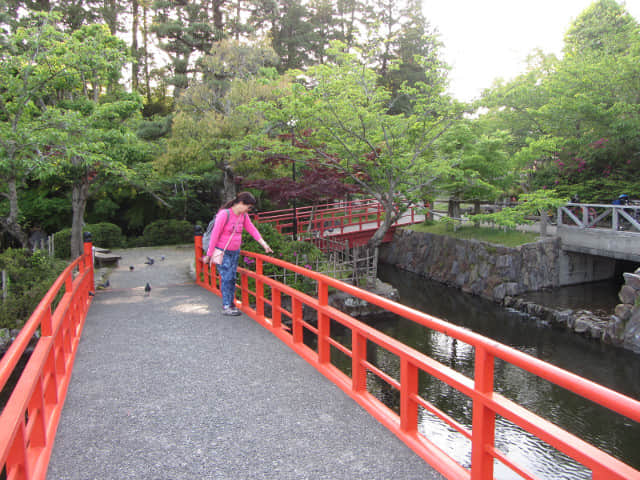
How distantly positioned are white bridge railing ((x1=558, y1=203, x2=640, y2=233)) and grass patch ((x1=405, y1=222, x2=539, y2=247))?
1.33m

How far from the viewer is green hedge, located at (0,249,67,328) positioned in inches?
388

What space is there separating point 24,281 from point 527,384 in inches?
441

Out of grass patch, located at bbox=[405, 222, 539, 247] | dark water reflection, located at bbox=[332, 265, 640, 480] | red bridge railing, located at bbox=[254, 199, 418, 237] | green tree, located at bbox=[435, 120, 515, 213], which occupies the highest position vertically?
green tree, located at bbox=[435, 120, 515, 213]

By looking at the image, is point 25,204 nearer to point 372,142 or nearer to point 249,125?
point 249,125

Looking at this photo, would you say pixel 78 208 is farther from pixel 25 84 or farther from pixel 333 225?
pixel 333 225

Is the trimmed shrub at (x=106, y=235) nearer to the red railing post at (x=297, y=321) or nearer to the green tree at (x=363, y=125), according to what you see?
the green tree at (x=363, y=125)

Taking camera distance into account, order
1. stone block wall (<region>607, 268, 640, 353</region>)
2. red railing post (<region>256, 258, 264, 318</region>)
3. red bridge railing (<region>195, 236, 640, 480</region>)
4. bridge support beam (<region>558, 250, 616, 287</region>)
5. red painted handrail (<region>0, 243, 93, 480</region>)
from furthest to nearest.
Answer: bridge support beam (<region>558, 250, 616, 287</region>), stone block wall (<region>607, 268, 640, 353</region>), red railing post (<region>256, 258, 264, 318</region>), red painted handrail (<region>0, 243, 93, 480</region>), red bridge railing (<region>195, 236, 640, 480</region>)

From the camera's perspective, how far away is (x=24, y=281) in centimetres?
1079

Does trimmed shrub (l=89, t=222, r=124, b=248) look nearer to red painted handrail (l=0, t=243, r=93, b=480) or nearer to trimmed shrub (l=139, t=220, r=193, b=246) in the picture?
trimmed shrub (l=139, t=220, r=193, b=246)

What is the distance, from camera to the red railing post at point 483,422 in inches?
98.2

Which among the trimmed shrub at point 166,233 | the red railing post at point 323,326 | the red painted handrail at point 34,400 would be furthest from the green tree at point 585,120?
the trimmed shrub at point 166,233

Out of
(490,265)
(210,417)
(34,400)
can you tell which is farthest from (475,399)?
(490,265)

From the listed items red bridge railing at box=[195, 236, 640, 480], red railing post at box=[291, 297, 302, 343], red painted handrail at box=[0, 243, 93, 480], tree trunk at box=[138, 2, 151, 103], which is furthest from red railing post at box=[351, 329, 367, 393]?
tree trunk at box=[138, 2, 151, 103]

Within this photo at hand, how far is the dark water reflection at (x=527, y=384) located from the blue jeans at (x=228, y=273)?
3489 millimetres
